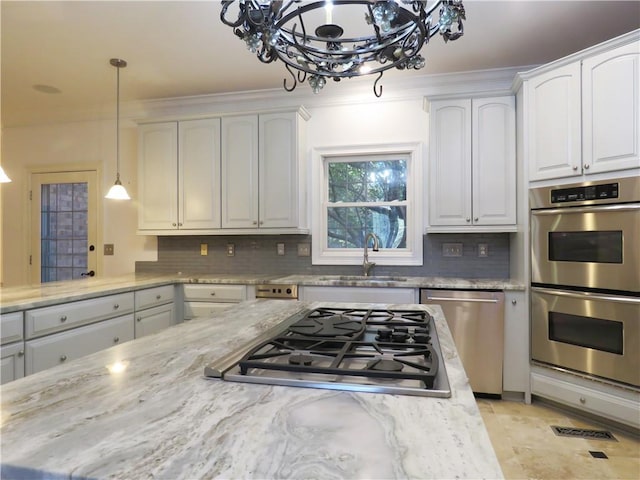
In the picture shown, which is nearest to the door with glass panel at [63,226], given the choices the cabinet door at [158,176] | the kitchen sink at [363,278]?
the cabinet door at [158,176]

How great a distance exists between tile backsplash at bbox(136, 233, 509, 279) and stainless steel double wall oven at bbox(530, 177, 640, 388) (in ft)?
1.82

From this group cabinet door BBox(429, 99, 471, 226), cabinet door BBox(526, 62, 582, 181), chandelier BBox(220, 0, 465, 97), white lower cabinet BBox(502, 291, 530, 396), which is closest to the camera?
chandelier BBox(220, 0, 465, 97)

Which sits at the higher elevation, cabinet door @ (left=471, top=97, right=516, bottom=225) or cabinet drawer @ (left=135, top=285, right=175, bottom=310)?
cabinet door @ (left=471, top=97, right=516, bottom=225)

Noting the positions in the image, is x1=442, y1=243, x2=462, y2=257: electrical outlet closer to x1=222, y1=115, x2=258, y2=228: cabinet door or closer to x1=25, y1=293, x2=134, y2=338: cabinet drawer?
x1=222, y1=115, x2=258, y2=228: cabinet door

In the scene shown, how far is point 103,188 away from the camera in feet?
13.5

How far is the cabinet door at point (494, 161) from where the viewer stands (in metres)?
2.91

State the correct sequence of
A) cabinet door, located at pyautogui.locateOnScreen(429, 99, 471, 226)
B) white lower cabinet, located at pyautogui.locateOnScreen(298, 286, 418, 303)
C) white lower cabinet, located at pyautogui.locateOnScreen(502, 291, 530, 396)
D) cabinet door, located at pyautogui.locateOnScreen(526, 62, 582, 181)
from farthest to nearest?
cabinet door, located at pyautogui.locateOnScreen(429, 99, 471, 226) → white lower cabinet, located at pyautogui.locateOnScreen(298, 286, 418, 303) → white lower cabinet, located at pyautogui.locateOnScreen(502, 291, 530, 396) → cabinet door, located at pyautogui.locateOnScreen(526, 62, 582, 181)

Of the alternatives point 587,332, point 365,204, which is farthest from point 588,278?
point 365,204

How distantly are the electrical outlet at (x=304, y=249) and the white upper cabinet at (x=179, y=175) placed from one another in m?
0.80

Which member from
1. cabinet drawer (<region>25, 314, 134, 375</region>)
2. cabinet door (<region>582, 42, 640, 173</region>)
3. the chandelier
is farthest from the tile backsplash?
the chandelier

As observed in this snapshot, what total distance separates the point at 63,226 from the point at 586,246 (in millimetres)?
4949

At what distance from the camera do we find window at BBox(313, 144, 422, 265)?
11.2ft

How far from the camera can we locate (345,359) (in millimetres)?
962

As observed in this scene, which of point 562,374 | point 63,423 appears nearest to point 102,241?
point 63,423
